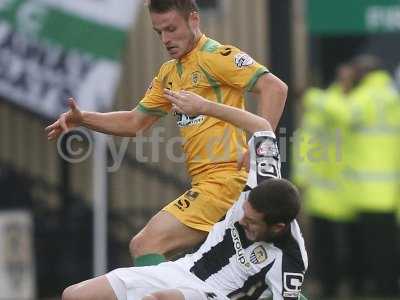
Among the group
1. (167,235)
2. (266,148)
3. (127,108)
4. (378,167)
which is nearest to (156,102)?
(167,235)

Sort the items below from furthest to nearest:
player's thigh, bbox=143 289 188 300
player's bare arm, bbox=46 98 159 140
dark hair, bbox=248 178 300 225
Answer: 1. player's bare arm, bbox=46 98 159 140
2. player's thigh, bbox=143 289 188 300
3. dark hair, bbox=248 178 300 225

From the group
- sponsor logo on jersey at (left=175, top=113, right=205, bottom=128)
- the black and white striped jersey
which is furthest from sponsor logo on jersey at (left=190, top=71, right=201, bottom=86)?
the black and white striped jersey

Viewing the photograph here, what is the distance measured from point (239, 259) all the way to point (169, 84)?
1265mm

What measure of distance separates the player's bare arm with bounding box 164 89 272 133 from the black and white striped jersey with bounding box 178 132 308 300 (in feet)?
0.24

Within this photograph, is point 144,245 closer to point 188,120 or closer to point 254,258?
point 188,120

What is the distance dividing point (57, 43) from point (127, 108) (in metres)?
1.92

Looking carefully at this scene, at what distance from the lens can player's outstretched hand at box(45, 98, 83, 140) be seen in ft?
24.4

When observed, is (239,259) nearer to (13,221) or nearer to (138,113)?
(138,113)

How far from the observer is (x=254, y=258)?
6707 mm

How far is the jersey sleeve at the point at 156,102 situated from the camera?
25.4 ft

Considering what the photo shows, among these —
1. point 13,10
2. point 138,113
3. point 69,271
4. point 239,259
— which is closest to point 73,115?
point 138,113

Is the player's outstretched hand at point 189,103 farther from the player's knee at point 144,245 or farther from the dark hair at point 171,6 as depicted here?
the player's knee at point 144,245

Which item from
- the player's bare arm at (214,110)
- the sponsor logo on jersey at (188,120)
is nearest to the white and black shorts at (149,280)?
the player's bare arm at (214,110)

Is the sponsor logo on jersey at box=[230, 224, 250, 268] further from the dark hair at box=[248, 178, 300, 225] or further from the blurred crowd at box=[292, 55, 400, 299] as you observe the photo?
the blurred crowd at box=[292, 55, 400, 299]
